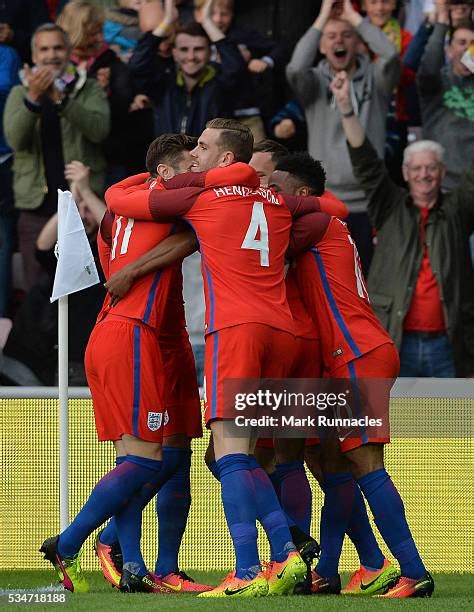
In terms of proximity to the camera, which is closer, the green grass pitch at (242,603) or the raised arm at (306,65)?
the green grass pitch at (242,603)

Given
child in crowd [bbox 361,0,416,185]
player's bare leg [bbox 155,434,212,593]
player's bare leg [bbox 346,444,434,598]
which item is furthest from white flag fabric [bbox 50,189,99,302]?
child in crowd [bbox 361,0,416,185]

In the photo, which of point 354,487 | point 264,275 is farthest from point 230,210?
point 354,487

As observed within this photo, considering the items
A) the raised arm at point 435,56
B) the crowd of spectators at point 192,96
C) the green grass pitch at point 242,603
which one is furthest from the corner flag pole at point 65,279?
the raised arm at point 435,56

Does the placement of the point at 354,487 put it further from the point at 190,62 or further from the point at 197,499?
the point at 190,62

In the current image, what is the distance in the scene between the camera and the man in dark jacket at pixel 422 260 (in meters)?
10.2

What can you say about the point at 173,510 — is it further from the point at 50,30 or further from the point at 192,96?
the point at 50,30

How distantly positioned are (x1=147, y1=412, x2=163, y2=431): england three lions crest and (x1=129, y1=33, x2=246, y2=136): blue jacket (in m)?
4.93

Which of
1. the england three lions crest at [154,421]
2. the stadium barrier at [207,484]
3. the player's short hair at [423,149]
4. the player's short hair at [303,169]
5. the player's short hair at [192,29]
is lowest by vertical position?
the stadium barrier at [207,484]

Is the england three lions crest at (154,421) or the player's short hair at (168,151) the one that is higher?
the player's short hair at (168,151)

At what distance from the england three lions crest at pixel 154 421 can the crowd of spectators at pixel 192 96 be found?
4.38 meters

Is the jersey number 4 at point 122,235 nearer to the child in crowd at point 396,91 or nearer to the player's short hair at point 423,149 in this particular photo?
the player's short hair at point 423,149

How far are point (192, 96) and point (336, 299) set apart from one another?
4876 millimetres

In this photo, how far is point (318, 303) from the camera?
629 cm

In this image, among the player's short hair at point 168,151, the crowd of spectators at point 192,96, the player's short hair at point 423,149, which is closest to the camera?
the player's short hair at point 168,151
